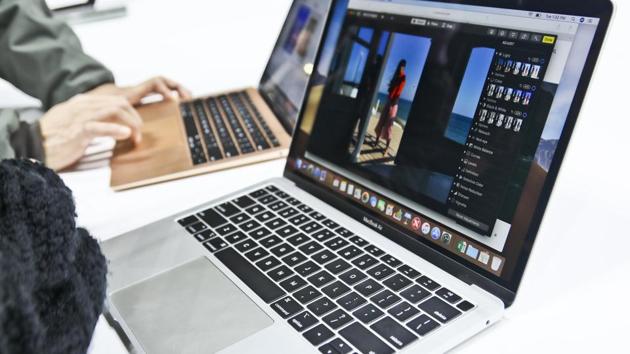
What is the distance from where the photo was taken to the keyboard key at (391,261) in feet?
1.44

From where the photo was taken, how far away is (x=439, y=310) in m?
0.38

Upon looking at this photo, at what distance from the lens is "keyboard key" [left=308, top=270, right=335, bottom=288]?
1.38 feet

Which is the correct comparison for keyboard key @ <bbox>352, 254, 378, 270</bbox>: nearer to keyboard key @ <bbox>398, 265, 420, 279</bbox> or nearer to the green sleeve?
keyboard key @ <bbox>398, 265, 420, 279</bbox>

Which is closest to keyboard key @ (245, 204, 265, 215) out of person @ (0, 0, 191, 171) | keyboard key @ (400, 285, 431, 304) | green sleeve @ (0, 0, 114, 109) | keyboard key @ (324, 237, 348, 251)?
keyboard key @ (324, 237, 348, 251)

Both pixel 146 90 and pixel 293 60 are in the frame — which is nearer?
pixel 293 60

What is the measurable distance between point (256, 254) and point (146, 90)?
23.4 inches

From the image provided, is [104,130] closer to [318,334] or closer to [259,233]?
[259,233]

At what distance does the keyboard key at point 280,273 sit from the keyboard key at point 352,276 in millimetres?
48

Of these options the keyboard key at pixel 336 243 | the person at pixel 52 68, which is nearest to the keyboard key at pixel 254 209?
the keyboard key at pixel 336 243

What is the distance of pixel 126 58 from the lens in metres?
1.23

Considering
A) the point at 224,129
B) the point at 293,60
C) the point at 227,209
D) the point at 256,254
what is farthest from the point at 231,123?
the point at 256,254

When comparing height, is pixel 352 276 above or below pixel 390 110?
below

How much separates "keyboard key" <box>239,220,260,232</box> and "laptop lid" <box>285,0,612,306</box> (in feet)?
0.28

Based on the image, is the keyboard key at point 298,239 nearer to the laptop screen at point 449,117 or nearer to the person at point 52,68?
the laptop screen at point 449,117
